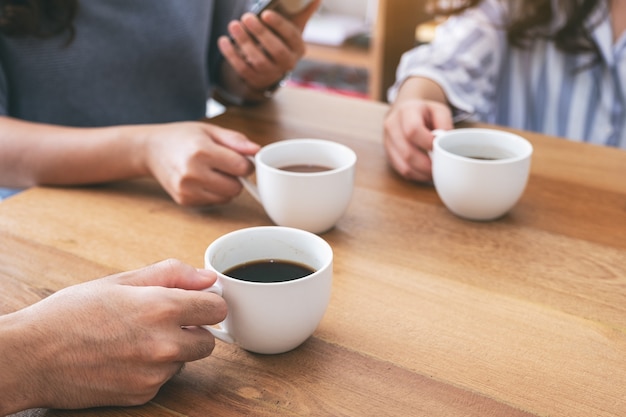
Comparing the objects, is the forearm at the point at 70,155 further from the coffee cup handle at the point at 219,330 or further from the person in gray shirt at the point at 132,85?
the coffee cup handle at the point at 219,330

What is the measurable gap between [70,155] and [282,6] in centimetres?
48

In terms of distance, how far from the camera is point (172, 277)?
2.19 feet

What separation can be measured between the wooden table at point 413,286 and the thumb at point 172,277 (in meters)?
0.09

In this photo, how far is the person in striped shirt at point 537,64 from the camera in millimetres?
1506

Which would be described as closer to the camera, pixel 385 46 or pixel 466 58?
pixel 466 58

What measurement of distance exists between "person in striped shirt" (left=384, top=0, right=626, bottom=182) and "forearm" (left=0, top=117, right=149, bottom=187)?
58 centimetres

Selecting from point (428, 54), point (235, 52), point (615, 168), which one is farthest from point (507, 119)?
point (235, 52)

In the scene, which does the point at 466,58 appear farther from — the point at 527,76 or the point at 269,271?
the point at 269,271

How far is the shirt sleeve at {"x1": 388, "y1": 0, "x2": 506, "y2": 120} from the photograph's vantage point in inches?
57.2

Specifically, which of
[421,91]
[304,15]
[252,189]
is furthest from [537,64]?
[252,189]

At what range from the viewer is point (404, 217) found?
3.35 feet

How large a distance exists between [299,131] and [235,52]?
0.21 meters

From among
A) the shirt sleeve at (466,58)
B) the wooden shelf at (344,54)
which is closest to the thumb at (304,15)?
the shirt sleeve at (466,58)

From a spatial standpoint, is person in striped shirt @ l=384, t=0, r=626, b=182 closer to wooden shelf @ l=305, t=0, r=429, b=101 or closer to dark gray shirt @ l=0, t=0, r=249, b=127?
dark gray shirt @ l=0, t=0, r=249, b=127
